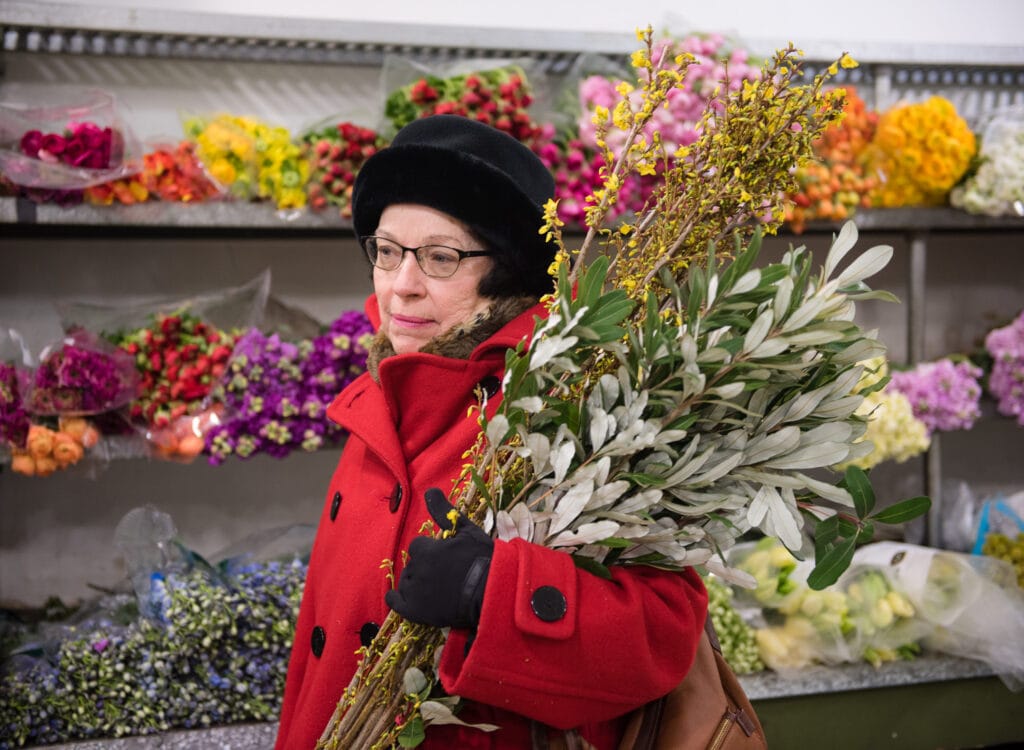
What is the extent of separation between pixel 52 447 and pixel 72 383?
0.56ft

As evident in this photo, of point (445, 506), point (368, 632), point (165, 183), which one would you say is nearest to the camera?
point (445, 506)

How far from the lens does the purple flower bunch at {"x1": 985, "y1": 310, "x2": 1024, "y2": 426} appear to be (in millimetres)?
2939

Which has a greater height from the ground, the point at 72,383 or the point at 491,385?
the point at 491,385

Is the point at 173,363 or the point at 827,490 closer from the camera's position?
the point at 827,490

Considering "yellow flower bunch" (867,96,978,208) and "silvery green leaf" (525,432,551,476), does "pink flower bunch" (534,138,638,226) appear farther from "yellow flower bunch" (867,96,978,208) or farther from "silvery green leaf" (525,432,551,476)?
"silvery green leaf" (525,432,551,476)

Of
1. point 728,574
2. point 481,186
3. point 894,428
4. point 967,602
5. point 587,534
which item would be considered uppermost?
point 481,186

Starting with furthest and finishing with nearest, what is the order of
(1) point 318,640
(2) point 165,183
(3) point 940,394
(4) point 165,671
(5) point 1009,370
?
(5) point 1009,370
(3) point 940,394
(2) point 165,183
(4) point 165,671
(1) point 318,640

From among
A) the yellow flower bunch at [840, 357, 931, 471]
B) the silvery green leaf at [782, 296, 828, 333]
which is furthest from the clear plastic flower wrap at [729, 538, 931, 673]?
the silvery green leaf at [782, 296, 828, 333]

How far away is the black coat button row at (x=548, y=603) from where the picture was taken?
102 centimetres

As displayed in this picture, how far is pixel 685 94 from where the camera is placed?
2574mm

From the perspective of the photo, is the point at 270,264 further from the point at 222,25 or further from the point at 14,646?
the point at 14,646

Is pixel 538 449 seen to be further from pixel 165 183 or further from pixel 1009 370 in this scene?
pixel 1009 370

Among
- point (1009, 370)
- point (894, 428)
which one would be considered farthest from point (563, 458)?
point (1009, 370)

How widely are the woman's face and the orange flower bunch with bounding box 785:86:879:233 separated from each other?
1.58 meters
